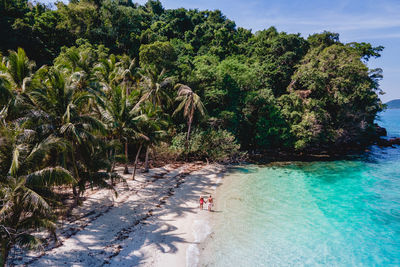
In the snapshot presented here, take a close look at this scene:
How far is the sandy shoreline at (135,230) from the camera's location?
9.49 m

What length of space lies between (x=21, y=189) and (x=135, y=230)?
20.5 ft

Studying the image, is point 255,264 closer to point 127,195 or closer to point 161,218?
point 161,218

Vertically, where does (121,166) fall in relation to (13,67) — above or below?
below

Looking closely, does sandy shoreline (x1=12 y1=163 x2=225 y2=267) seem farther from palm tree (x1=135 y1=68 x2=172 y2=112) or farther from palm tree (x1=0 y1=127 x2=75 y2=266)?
palm tree (x1=135 y1=68 x2=172 y2=112)

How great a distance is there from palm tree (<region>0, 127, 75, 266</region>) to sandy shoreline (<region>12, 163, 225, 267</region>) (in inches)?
107

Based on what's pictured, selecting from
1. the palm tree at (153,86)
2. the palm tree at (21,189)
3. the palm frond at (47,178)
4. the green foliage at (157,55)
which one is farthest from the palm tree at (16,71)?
the green foliage at (157,55)

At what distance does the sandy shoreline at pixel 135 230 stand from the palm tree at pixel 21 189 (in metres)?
2.71

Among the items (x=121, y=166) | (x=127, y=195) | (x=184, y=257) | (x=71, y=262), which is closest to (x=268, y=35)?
(x=121, y=166)

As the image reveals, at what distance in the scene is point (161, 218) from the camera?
13.3 m

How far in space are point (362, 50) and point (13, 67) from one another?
48.7m

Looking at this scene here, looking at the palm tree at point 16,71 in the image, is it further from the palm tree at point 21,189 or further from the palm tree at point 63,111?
the palm tree at point 21,189

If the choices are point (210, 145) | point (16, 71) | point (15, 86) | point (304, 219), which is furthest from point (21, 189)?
point (210, 145)

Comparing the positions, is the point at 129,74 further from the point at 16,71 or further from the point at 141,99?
the point at 16,71

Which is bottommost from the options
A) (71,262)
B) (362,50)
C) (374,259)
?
(374,259)
